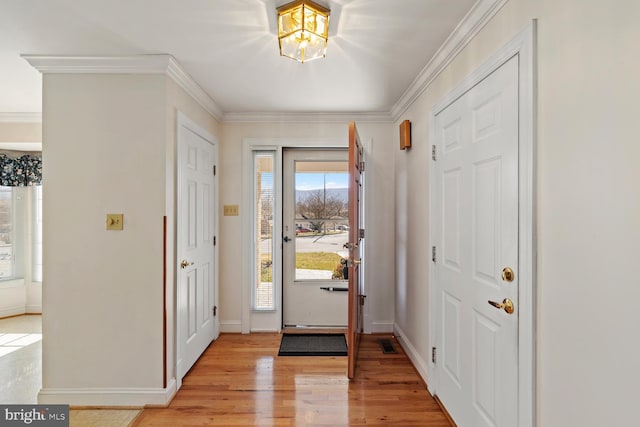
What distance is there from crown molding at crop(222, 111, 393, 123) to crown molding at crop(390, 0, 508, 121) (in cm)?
53

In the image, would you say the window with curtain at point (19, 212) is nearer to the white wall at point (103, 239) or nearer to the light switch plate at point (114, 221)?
the white wall at point (103, 239)

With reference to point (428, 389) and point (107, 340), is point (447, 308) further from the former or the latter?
point (107, 340)

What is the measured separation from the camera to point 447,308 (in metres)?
2.11

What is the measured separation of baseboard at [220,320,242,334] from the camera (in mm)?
3465

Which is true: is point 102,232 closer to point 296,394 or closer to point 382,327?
point 296,394

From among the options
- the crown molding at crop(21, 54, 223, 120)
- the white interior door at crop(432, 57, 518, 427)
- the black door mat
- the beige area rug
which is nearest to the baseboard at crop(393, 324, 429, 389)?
the white interior door at crop(432, 57, 518, 427)

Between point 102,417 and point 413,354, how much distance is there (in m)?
2.34

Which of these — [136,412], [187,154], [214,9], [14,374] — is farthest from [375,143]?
[14,374]

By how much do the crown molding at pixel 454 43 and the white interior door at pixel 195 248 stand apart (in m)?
1.88

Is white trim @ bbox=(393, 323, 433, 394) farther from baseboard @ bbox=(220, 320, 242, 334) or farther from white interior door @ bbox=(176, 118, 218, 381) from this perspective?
white interior door @ bbox=(176, 118, 218, 381)

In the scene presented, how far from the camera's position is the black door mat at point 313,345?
9.86 feet

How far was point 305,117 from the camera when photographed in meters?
3.43

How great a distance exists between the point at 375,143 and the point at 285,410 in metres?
2.60

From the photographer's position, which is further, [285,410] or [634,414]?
[285,410]
